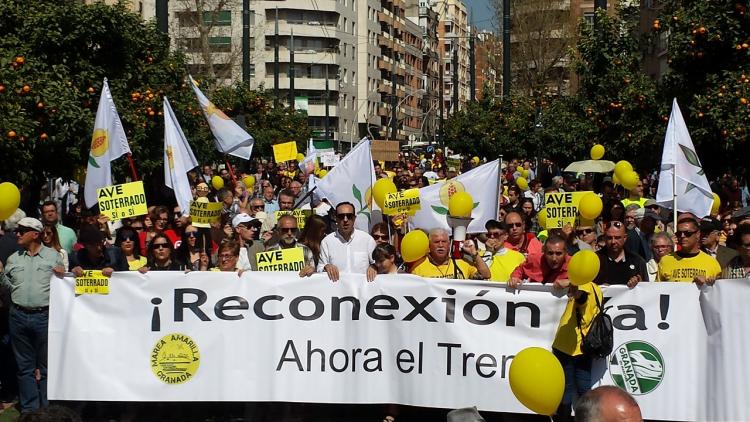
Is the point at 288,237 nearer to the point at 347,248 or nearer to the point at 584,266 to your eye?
the point at 347,248

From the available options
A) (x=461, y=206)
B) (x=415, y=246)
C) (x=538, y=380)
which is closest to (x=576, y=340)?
(x=415, y=246)

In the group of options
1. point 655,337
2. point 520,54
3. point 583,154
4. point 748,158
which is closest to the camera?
point 655,337

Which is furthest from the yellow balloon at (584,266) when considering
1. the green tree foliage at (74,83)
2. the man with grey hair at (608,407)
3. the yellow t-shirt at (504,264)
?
the green tree foliage at (74,83)

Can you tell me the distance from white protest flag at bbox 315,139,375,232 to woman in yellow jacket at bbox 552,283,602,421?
5161mm

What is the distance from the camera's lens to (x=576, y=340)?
7.93 metres

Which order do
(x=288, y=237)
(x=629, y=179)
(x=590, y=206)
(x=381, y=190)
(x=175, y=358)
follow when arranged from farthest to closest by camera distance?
(x=629, y=179) < (x=381, y=190) < (x=288, y=237) < (x=590, y=206) < (x=175, y=358)

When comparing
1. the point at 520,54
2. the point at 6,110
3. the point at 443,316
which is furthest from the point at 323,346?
the point at 520,54

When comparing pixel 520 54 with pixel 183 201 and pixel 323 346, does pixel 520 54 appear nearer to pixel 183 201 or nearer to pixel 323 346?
pixel 183 201

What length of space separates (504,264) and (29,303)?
3.60 meters

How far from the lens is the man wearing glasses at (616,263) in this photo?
866 cm

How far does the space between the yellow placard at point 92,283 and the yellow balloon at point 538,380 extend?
4.69 metres

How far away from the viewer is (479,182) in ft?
39.4

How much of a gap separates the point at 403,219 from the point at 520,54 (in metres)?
48.7

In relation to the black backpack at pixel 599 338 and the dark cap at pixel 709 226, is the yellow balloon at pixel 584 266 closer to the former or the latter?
the black backpack at pixel 599 338
